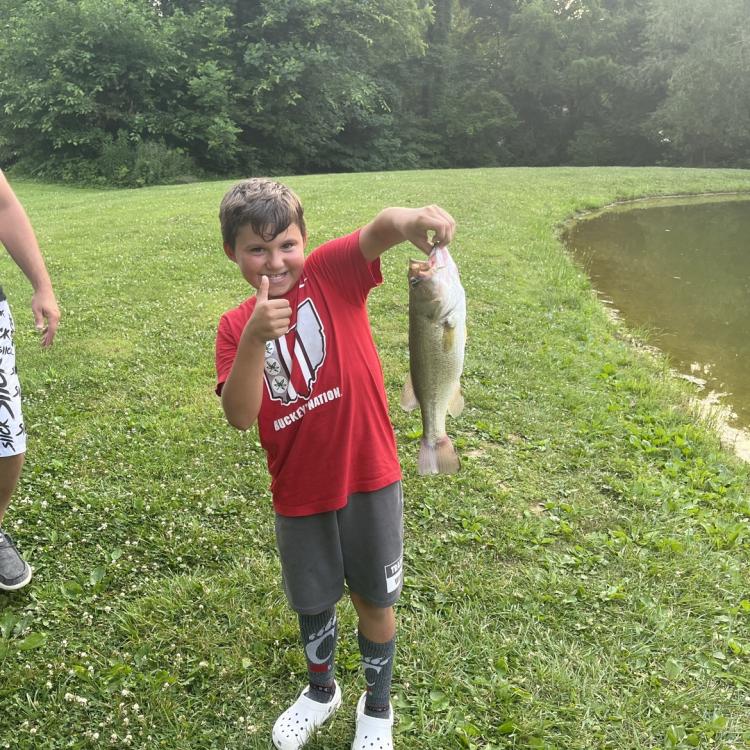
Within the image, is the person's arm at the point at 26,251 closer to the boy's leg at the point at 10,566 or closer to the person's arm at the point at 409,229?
the boy's leg at the point at 10,566

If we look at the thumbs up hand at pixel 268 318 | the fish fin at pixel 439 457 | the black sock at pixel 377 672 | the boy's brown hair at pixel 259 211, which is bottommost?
the black sock at pixel 377 672

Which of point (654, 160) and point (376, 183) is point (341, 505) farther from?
point (654, 160)

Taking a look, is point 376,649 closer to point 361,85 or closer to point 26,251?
point 26,251

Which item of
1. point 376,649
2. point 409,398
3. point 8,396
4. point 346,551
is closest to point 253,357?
point 409,398

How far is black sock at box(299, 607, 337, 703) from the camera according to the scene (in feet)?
7.96

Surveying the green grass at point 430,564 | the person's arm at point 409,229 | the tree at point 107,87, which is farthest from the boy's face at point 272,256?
the tree at point 107,87

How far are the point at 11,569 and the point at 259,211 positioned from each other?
2.40 m

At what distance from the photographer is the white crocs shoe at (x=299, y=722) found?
2.50 meters

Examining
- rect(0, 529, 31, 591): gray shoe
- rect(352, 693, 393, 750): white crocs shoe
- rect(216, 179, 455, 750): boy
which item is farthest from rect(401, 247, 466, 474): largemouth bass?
rect(0, 529, 31, 591): gray shoe

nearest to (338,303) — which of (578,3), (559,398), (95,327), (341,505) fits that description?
(341,505)

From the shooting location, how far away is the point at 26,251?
2.85 metres

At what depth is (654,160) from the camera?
39.5m

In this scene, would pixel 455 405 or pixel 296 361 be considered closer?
pixel 296 361

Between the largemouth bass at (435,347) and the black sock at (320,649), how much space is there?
0.71m
